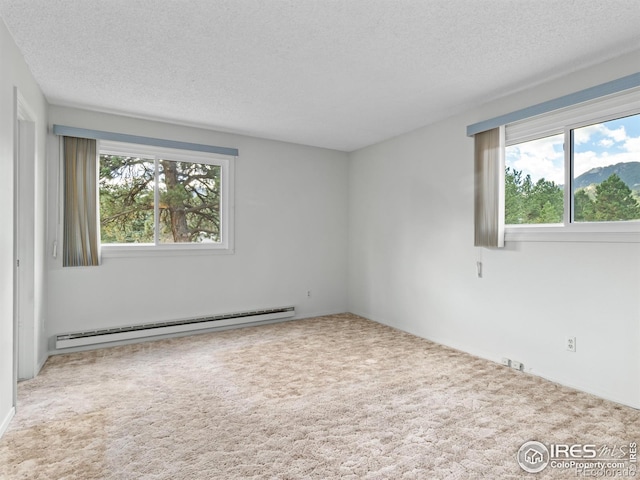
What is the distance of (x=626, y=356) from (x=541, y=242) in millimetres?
1000

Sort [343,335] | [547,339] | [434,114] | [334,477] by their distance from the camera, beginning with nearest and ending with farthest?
[334,477] → [547,339] → [434,114] → [343,335]

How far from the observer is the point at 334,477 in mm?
1831

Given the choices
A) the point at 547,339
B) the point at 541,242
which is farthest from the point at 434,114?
the point at 547,339

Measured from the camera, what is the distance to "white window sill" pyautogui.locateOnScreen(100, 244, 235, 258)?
13.1 feet

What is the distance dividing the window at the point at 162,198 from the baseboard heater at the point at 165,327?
2.85 feet

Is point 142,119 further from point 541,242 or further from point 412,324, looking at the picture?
point 541,242

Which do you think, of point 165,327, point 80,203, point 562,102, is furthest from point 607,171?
point 80,203

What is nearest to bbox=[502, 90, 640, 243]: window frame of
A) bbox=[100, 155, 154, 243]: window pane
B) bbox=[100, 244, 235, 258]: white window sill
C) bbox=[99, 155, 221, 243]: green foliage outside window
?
bbox=[100, 244, 235, 258]: white window sill

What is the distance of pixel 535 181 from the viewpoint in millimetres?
3283

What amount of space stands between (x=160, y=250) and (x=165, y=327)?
875 millimetres

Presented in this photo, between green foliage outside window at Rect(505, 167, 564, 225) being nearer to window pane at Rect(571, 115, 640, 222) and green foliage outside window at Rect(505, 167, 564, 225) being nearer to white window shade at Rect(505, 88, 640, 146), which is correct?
window pane at Rect(571, 115, 640, 222)

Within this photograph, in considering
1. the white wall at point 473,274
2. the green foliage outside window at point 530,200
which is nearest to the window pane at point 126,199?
the white wall at point 473,274

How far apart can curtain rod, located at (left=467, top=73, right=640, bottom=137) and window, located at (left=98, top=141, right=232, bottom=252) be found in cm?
295

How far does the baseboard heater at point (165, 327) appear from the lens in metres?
3.74
